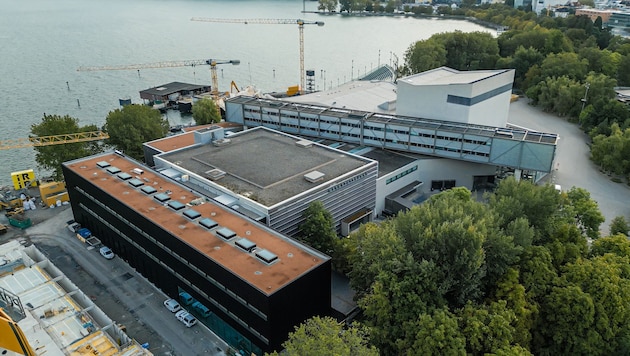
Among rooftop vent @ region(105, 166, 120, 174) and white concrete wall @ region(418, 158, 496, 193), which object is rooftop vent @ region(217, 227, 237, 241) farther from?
white concrete wall @ region(418, 158, 496, 193)

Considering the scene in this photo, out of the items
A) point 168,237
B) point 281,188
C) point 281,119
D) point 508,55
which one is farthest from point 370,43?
point 168,237

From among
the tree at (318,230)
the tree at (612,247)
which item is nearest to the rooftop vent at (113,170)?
the tree at (318,230)

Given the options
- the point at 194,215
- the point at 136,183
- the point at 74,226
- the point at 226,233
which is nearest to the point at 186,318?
the point at 226,233

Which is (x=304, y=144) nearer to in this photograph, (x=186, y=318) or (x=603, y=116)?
(x=186, y=318)

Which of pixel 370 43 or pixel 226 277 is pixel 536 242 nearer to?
pixel 226 277

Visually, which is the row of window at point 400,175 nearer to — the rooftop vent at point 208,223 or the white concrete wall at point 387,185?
the white concrete wall at point 387,185

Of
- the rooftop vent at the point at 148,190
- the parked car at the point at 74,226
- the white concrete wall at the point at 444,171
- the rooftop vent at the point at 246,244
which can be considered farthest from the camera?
the white concrete wall at the point at 444,171
